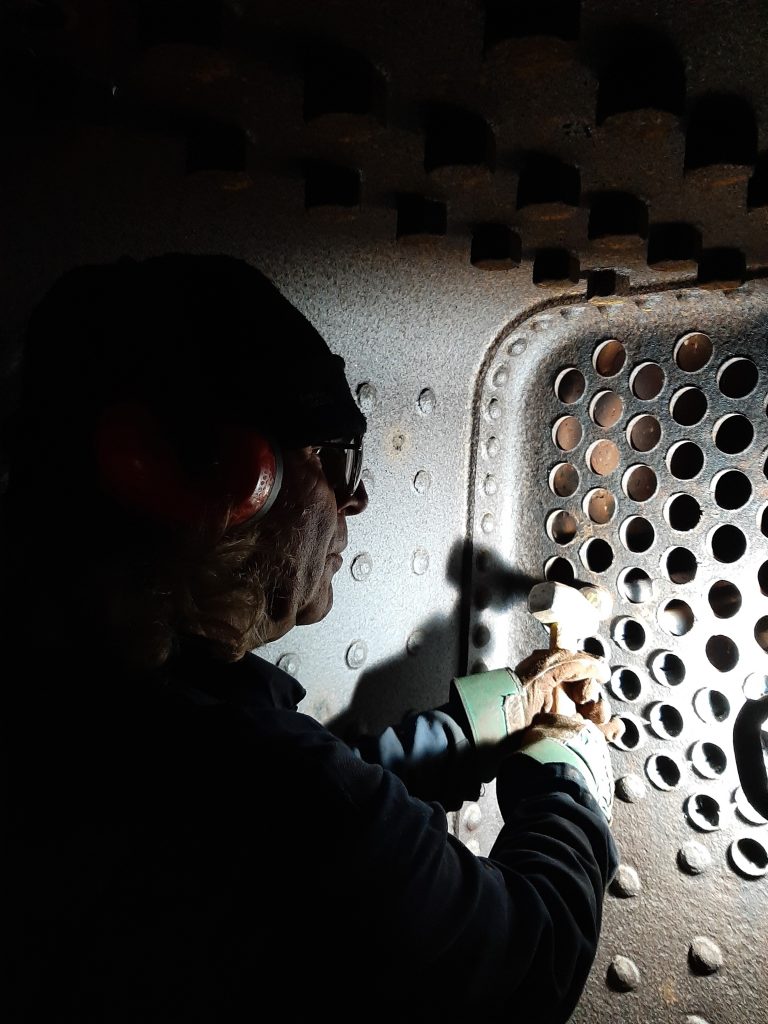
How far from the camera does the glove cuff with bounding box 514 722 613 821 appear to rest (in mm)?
1301

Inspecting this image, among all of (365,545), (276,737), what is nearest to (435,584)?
(365,545)

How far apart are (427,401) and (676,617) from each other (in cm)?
64

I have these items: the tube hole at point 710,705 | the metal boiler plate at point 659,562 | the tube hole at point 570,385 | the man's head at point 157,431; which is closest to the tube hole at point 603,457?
the metal boiler plate at point 659,562

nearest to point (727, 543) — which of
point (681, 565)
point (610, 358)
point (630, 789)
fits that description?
point (681, 565)

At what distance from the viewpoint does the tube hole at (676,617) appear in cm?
137

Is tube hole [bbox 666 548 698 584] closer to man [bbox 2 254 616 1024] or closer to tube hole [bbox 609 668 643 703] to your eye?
tube hole [bbox 609 668 643 703]

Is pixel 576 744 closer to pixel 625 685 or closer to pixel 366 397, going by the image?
pixel 625 685

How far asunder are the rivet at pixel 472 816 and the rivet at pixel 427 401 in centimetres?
90

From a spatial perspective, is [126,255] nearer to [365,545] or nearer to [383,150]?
[383,150]

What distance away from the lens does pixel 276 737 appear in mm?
919

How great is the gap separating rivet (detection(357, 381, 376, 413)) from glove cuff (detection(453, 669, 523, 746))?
57cm

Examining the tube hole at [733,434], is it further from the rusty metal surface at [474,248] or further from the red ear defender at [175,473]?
the red ear defender at [175,473]

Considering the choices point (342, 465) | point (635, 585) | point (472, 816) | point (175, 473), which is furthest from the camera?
point (472, 816)

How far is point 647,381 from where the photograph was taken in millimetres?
1396
